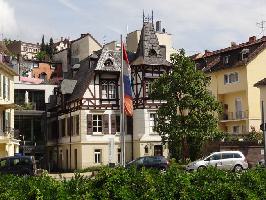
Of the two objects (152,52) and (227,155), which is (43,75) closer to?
(152,52)

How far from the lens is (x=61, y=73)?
7338 cm

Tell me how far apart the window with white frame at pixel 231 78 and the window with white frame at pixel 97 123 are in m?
16.6

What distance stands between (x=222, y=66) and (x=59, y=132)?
1972 centimetres

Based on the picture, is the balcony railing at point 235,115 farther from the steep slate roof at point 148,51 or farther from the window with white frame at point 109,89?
the window with white frame at point 109,89

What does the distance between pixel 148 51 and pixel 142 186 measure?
140ft

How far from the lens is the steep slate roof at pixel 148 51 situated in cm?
5312

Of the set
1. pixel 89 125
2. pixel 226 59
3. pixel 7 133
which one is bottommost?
pixel 7 133

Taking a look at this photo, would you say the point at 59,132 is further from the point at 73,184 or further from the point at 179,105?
the point at 73,184

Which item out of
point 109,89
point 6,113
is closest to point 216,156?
point 109,89

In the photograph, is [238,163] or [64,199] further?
[238,163]

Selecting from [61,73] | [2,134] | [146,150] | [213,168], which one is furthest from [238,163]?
[61,73]

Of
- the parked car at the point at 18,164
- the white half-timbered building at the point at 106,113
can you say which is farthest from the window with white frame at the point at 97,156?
the parked car at the point at 18,164

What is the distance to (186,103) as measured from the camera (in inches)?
1497

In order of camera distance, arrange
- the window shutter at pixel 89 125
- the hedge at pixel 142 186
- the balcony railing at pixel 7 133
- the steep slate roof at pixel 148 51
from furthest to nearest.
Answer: the steep slate roof at pixel 148 51 < the window shutter at pixel 89 125 < the balcony railing at pixel 7 133 < the hedge at pixel 142 186
